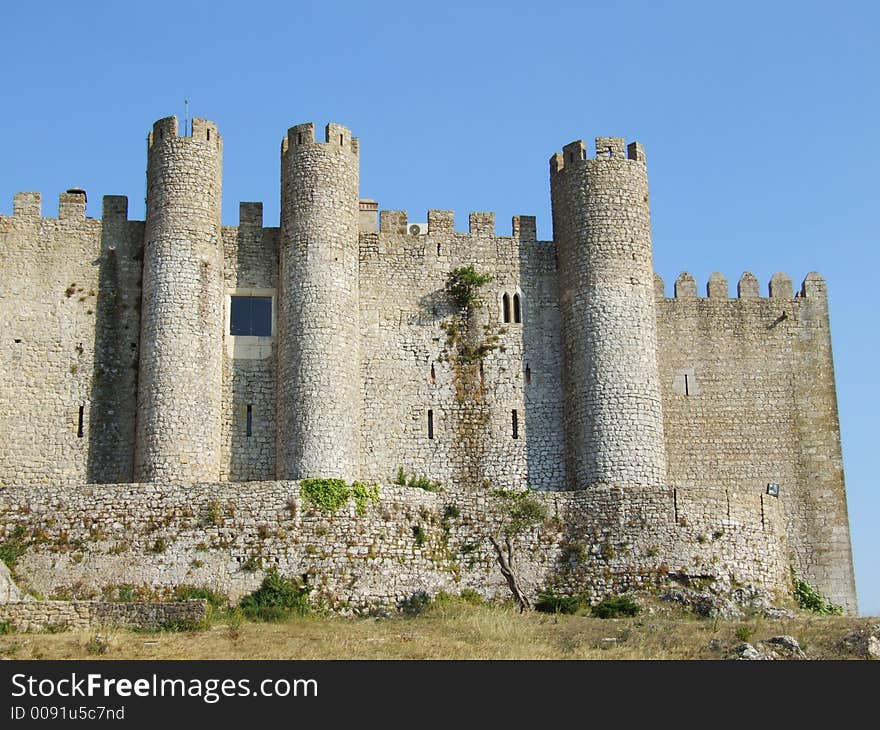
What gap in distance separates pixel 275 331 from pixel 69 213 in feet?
21.3

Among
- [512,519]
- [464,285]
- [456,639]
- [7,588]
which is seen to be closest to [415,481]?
[512,519]

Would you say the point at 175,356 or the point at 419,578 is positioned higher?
the point at 175,356

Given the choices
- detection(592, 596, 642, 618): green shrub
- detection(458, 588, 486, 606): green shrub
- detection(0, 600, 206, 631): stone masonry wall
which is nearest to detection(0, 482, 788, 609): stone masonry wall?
detection(458, 588, 486, 606): green shrub

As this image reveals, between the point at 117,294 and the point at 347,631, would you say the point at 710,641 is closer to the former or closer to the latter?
the point at 347,631

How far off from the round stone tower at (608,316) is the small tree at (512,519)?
2744 mm

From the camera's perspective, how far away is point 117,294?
39.9m

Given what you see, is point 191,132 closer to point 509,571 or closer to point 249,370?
point 249,370

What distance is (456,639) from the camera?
93.9 feet

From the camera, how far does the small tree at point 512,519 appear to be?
35188mm

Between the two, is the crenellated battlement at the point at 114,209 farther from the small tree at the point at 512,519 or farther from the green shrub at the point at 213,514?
the small tree at the point at 512,519

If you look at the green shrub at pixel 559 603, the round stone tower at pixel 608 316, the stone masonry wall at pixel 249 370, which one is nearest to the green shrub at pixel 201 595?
the stone masonry wall at pixel 249 370

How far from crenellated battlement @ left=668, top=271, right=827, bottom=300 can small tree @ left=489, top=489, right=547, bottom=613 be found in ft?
29.5

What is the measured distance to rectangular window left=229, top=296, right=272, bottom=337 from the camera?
130ft
